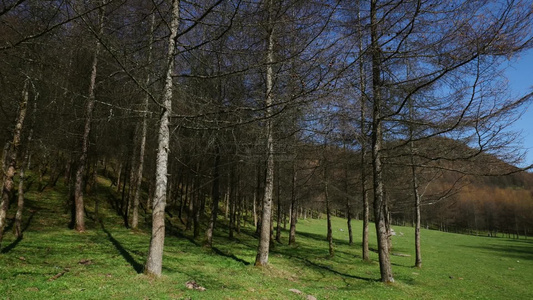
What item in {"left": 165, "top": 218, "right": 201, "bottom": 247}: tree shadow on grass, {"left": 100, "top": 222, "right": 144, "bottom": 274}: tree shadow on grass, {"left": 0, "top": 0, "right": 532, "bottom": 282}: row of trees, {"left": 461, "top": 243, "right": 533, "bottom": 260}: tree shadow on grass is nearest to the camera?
{"left": 0, "top": 0, "right": 532, "bottom": 282}: row of trees

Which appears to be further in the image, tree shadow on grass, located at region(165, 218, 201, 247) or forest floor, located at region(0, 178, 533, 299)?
tree shadow on grass, located at region(165, 218, 201, 247)

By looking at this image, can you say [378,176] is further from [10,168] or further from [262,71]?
[10,168]

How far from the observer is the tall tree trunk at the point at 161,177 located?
6.08 metres

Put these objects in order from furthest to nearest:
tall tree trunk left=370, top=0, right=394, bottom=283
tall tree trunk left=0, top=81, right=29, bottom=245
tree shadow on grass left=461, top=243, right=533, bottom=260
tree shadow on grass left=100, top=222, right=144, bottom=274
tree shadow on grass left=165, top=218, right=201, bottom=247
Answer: tree shadow on grass left=461, top=243, right=533, bottom=260 < tree shadow on grass left=165, top=218, right=201, bottom=247 < tall tree trunk left=370, top=0, right=394, bottom=283 < tree shadow on grass left=100, top=222, right=144, bottom=274 < tall tree trunk left=0, top=81, right=29, bottom=245

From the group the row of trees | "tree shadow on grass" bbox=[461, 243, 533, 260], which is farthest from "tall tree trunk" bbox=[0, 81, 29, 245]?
"tree shadow on grass" bbox=[461, 243, 533, 260]

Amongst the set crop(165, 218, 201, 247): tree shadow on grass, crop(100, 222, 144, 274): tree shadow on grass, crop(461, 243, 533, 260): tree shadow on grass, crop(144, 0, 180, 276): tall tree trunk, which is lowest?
crop(461, 243, 533, 260): tree shadow on grass

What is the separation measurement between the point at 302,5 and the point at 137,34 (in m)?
3.80

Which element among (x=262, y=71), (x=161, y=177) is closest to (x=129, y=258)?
(x=161, y=177)

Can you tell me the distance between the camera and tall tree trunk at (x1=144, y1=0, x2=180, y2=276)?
6078 millimetres

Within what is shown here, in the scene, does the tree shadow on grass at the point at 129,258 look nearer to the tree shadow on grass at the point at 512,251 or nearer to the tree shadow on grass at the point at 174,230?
Result: the tree shadow on grass at the point at 174,230

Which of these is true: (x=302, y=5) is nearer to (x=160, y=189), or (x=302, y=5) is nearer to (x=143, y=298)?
(x=160, y=189)

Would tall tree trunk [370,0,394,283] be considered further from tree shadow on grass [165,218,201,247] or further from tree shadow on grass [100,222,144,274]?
tree shadow on grass [165,218,201,247]

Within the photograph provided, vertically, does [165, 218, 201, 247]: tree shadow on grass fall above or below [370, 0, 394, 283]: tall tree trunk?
below

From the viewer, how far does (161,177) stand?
20.3ft
